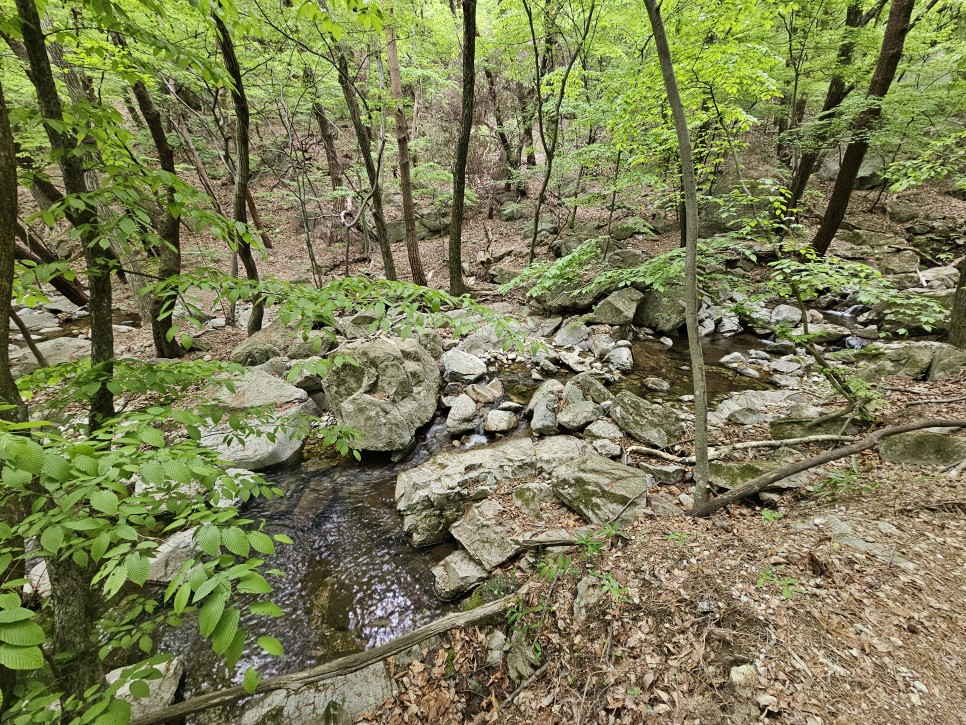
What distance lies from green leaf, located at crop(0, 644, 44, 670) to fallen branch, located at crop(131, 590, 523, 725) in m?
2.42

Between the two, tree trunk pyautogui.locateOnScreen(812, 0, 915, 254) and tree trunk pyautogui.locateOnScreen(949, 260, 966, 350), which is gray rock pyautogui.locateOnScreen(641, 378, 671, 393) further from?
tree trunk pyautogui.locateOnScreen(812, 0, 915, 254)

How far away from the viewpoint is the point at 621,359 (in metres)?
8.03

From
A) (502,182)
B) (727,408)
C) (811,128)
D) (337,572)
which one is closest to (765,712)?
(337,572)

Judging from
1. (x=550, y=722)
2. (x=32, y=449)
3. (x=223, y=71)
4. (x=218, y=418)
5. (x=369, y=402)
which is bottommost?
(x=550, y=722)

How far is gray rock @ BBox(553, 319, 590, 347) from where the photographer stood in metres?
9.13

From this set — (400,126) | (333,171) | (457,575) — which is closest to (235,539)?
(457,575)

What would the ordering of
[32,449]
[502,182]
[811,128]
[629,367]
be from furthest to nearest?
[502,182] < [811,128] < [629,367] < [32,449]

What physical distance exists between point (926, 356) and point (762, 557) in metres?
5.24

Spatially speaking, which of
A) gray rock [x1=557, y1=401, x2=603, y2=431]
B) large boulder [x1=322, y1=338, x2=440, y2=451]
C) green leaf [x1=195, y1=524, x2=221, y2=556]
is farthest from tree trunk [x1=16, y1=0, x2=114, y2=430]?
gray rock [x1=557, y1=401, x2=603, y2=431]

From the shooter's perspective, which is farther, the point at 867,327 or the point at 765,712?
the point at 867,327

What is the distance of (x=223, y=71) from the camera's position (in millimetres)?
2029

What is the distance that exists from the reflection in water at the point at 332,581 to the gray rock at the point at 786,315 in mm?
A: 9554

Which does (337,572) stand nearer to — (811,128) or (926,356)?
(926,356)

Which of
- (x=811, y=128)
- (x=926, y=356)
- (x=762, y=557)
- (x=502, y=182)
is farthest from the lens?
(x=502, y=182)
